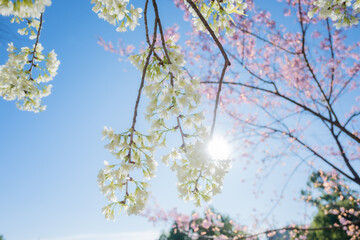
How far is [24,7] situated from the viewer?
0.98 metres

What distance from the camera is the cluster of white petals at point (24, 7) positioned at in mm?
975

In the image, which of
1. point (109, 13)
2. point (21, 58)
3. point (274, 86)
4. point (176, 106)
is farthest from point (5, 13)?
point (274, 86)

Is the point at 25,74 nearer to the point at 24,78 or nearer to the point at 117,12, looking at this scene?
the point at 24,78

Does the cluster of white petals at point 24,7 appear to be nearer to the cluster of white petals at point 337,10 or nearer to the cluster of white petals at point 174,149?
the cluster of white petals at point 174,149

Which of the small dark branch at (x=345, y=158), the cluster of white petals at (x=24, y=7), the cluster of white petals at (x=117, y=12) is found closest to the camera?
the cluster of white petals at (x=24, y=7)

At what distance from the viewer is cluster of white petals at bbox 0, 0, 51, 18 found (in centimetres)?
97

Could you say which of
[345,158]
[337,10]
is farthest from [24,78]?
[345,158]

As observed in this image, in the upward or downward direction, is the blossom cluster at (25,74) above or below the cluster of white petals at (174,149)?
above

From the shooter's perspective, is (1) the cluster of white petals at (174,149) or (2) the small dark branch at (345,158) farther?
(2) the small dark branch at (345,158)

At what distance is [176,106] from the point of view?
1.42 meters

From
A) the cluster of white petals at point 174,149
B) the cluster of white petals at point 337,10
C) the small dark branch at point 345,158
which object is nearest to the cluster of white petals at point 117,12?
the cluster of white petals at point 174,149

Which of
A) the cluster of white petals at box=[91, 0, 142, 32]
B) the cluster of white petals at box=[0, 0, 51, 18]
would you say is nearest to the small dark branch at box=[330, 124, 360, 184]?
the cluster of white petals at box=[91, 0, 142, 32]

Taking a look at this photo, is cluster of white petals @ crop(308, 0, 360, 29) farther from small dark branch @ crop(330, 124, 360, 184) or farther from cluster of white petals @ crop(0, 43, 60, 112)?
small dark branch @ crop(330, 124, 360, 184)

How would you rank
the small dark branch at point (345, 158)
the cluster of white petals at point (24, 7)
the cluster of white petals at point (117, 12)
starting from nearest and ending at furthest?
the cluster of white petals at point (24, 7)
the cluster of white petals at point (117, 12)
the small dark branch at point (345, 158)
